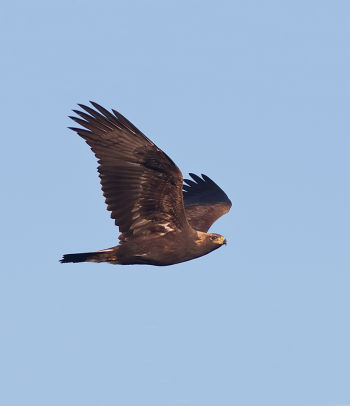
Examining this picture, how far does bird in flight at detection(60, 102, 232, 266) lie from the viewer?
1444cm

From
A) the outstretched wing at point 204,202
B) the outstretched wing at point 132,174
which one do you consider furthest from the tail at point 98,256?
the outstretched wing at point 204,202

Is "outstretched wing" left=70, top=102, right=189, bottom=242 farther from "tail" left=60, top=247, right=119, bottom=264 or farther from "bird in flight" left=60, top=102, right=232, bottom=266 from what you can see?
"tail" left=60, top=247, right=119, bottom=264

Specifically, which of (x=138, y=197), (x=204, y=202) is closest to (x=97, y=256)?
(x=138, y=197)

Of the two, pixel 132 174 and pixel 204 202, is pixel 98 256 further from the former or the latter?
pixel 204 202

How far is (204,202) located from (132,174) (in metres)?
4.78

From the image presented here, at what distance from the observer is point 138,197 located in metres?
14.9

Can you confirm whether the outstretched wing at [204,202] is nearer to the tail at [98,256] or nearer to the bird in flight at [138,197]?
the bird in flight at [138,197]

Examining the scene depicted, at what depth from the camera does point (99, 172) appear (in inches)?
583

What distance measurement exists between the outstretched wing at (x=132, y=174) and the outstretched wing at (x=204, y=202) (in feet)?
9.36

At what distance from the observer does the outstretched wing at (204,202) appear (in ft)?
59.9

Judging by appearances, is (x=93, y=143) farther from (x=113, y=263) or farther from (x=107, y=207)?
(x=113, y=263)

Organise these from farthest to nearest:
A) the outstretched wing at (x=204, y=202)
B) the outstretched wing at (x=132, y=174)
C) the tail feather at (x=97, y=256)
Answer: the outstretched wing at (x=204, y=202)
the tail feather at (x=97, y=256)
the outstretched wing at (x=132, y=174)

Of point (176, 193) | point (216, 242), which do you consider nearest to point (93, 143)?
point (176, 193)

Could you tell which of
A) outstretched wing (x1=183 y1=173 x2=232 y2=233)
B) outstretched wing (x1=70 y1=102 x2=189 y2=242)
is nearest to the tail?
outstretched wing (x1=70 y1=102 x2=189 y2=242)
